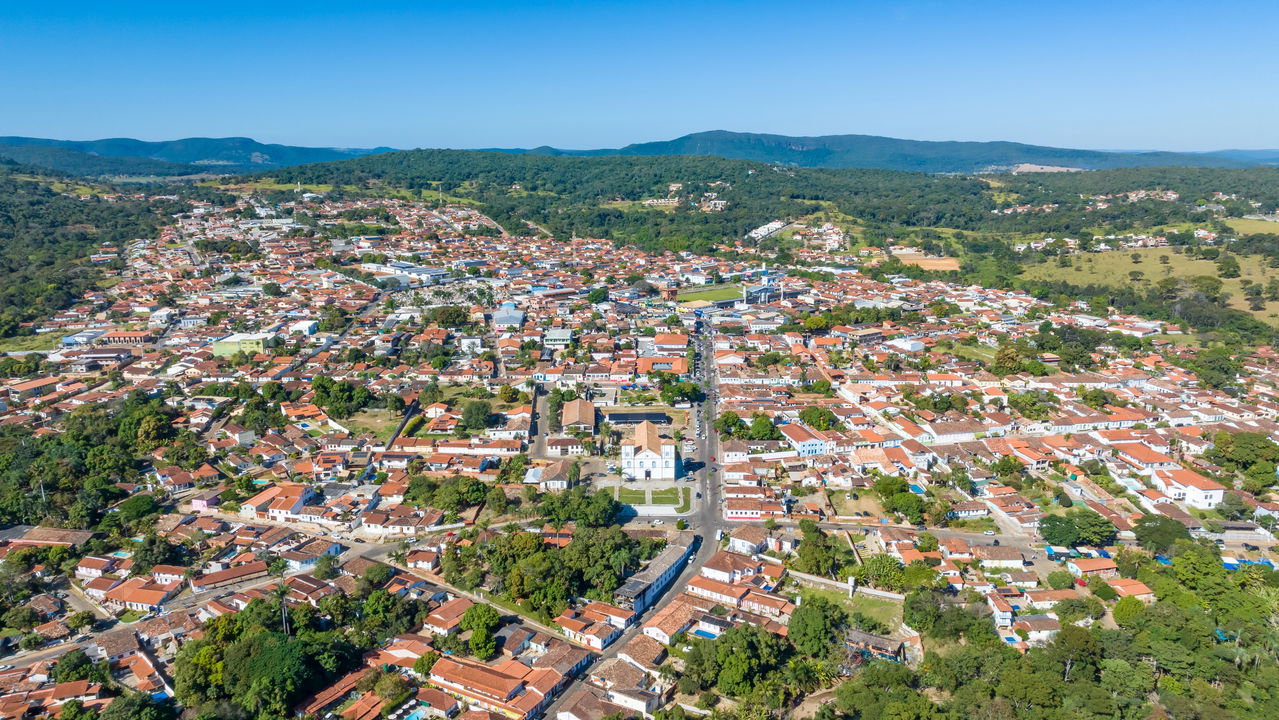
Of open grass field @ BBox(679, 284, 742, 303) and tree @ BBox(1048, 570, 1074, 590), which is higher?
open grass field @ BBox(679, 284, 742, 303)

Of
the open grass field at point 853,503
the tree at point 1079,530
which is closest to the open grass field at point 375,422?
the open grass field at point 853,503

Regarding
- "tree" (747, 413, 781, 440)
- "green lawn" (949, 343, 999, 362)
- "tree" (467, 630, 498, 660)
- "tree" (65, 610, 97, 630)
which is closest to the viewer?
"tree" (467, 630, 498, 660)

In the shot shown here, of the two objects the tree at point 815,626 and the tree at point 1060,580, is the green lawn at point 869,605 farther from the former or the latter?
the tree at point 1060,580

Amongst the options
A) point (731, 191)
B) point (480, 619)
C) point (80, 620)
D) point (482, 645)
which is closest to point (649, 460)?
point (480, 619)

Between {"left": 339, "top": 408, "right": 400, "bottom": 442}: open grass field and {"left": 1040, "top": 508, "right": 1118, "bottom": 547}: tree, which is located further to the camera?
{"left": 339, "top": 408, "right": 400, "bottom": 442}: open grass field

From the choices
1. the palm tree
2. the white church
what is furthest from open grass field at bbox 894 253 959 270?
the palm tree

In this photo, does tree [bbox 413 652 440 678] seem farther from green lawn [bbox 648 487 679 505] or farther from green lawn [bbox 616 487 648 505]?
green lawn [bbox 648 487 679 505]

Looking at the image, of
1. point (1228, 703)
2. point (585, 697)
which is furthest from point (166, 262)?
point (1228, 703)

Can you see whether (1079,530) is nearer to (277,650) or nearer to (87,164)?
(277,650)

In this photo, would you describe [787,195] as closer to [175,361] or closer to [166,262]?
[166,262]
